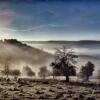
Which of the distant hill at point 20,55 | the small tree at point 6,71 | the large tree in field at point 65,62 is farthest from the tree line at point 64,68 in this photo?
the small tree at point 6,71

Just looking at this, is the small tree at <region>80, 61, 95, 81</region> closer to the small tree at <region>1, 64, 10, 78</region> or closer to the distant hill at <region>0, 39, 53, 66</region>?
the distant hill at <region>0, 39, 53, 66</region>

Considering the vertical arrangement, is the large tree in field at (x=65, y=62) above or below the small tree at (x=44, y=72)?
above

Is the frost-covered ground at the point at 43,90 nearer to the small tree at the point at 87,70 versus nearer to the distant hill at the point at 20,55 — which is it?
the small tree at the point at 87,70

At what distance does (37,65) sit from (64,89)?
1.77ft

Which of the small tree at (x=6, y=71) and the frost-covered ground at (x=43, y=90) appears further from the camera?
the small tree at (x=6, y=71)

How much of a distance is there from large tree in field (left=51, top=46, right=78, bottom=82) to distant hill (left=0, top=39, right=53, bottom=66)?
117mm

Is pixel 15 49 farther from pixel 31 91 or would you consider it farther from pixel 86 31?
pixel 86 31

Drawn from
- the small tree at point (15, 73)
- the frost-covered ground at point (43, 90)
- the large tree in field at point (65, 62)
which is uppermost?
the large tree in field at point (65, 62)

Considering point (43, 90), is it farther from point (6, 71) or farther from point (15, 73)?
point (6, 71)

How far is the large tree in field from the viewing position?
4.82 metres

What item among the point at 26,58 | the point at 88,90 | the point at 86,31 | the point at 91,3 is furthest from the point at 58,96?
the point at 91,3

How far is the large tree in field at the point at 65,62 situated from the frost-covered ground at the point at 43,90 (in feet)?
0.59

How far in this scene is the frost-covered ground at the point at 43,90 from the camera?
15.5 ft

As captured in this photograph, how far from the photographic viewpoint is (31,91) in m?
4.84
